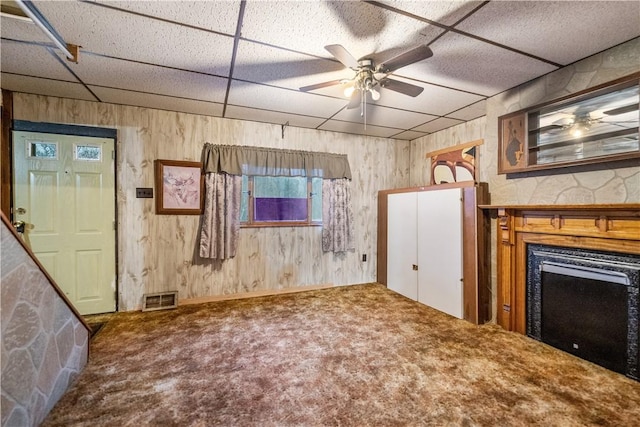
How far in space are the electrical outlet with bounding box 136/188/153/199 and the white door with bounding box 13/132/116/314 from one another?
0.25 meters

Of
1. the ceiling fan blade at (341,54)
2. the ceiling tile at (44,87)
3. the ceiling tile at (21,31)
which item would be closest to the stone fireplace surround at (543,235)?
the ceiling fan blade at (341,54)

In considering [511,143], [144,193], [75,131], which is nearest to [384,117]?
[511,143]

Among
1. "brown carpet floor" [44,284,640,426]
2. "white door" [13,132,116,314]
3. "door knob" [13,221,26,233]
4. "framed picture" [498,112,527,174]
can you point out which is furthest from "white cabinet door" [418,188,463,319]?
"door knob" [13,221,26,233]

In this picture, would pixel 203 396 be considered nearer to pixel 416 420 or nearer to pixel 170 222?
pixel 416 420

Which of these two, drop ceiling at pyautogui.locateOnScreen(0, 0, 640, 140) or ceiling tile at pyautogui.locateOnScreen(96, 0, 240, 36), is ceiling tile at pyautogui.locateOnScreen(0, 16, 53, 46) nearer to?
drop ceiling at pyautogui.locateOnScreen(0, 0, 640, 140)

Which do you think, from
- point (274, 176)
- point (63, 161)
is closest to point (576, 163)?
point (274, 176)

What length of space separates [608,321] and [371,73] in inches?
105

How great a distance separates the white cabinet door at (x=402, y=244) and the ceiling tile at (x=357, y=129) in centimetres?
101

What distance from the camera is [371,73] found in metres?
2.20

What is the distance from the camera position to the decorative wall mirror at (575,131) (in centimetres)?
202

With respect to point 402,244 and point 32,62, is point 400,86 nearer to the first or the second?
point 402,244

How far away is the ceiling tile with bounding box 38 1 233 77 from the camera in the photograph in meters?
1.74

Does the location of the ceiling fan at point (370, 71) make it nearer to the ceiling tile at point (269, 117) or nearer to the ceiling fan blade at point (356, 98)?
the ceiling fan blade at point (356, 98)

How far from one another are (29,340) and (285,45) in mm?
2452
